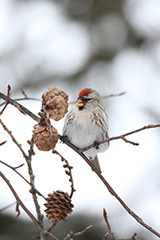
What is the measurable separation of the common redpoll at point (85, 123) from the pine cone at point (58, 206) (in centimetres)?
74

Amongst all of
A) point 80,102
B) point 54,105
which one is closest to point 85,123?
point 80,102

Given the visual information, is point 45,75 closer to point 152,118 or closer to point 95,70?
point 95,70

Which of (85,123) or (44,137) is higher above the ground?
(85,123)

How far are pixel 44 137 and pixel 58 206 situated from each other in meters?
0.25

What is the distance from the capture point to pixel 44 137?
126 centimetres

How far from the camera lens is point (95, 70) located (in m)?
4.29

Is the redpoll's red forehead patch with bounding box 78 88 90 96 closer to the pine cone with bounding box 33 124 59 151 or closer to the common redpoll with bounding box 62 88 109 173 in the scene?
the common redpoll with bounding box 62 88 109 173

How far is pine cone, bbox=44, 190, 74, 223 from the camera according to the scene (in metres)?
1.28

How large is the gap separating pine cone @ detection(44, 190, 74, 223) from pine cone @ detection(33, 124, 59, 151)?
7.1 inches

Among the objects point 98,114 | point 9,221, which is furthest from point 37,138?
point 9,221

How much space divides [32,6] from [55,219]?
159 inches

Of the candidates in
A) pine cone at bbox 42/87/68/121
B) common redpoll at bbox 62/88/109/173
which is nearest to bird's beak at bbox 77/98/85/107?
common redpoll at bbox 62/88/109/173

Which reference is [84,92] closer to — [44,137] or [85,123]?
[85,123]

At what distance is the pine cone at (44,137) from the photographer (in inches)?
49.8
